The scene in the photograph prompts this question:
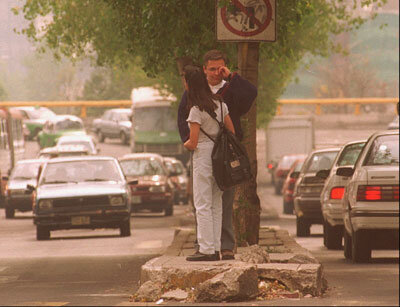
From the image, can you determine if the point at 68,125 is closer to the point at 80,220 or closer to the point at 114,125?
the point at 114,125

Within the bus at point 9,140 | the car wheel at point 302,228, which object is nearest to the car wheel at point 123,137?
the bus at point 9,140

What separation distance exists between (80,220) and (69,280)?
9137mm

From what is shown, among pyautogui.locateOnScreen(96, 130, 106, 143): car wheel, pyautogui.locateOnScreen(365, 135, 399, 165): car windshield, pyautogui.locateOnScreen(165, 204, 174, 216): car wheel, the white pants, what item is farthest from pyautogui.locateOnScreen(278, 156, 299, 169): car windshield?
the white pants

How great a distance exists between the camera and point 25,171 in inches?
1468

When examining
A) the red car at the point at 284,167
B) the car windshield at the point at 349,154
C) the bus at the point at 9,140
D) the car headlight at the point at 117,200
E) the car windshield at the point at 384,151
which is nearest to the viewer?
the car windshield at the point at 384,151

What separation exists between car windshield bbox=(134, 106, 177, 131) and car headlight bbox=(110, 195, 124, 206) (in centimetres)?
2920

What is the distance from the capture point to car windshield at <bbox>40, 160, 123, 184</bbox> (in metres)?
24.4

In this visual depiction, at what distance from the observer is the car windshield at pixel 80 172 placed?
80.1 ft

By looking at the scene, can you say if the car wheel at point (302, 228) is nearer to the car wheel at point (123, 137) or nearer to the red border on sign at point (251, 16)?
the red border on sign at point (251, 16)

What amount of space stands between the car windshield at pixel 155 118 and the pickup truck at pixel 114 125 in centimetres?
1641

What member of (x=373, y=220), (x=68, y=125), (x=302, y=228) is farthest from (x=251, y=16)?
(x=68, y=125)

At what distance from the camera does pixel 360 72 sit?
101250mm

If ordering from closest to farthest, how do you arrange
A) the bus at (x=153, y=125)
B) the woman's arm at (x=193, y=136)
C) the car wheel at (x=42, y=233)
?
the woman's arm at (x=193, y=136), the car wheel at (x=42, y=233), the bus at (x=153, y=125)

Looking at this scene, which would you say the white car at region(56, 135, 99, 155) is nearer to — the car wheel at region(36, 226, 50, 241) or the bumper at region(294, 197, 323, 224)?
the car wheel at region(36, 226, 50, 241)
